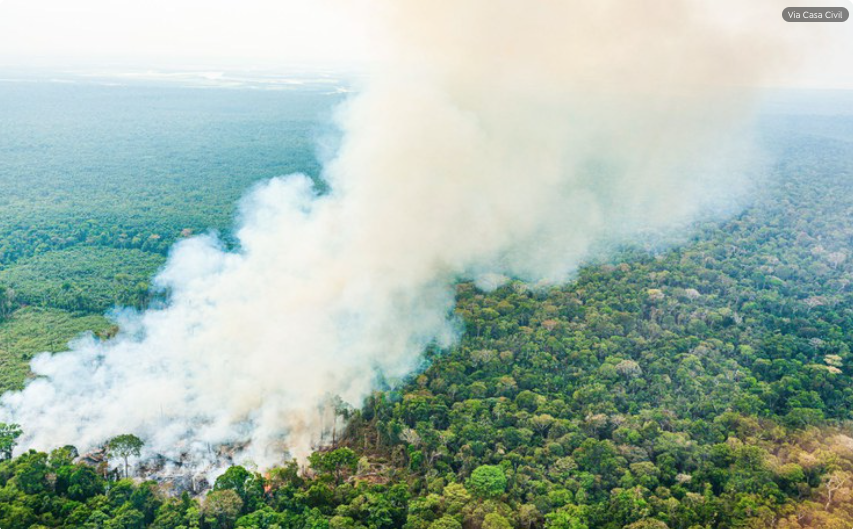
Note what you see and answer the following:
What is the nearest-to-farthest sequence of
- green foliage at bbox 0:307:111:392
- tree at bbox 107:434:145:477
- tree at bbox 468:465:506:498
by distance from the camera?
tree at bbox 468:465:506:498
tree at bbox 107:434:145:477
green foliage at bbox 0:307:111:392

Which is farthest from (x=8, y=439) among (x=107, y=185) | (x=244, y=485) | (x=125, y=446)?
(x=107, y=185)

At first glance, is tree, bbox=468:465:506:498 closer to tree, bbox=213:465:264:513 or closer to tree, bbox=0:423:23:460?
tree, bbox=213:465:264:513

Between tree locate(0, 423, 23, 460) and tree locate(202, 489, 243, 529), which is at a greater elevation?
tree locate(0, 423, 23, 460)

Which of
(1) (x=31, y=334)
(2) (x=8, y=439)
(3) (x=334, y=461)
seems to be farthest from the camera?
(1) (x=31, y=334)

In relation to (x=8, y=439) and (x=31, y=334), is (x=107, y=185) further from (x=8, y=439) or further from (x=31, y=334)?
(x=8, y=439)

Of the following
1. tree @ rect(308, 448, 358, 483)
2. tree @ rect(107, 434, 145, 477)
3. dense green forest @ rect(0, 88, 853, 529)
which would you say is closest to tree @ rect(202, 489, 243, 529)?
dense green forest @ rect(0, 88, 853, 529)

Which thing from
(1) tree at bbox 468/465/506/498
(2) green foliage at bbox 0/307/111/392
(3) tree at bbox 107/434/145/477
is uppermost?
(2) green foliage at bbox 0/307/111/392

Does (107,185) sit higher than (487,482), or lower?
higher

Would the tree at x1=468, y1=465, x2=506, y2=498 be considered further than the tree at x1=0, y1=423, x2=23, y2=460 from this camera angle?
A: No
